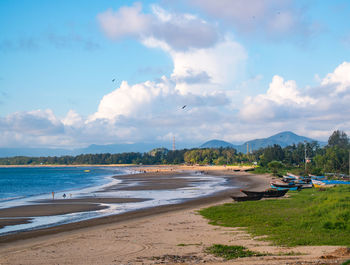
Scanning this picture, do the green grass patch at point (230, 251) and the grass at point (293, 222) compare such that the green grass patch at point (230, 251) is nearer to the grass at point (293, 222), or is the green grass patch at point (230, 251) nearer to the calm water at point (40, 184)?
the grass at point (293, 222)

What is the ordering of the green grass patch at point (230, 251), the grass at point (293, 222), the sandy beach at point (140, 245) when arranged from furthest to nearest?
the grass at point (293, 222)
the green grass patch at point (230, 251)
the sandy beach at point (140, 245)

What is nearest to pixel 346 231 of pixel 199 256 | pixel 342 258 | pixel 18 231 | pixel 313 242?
pixel 313 242

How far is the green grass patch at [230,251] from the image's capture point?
1185cm

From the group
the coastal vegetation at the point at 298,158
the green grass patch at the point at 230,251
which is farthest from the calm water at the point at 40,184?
the coastal vegetation at the point at 298,158

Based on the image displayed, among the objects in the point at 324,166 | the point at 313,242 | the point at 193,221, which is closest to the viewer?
the point at 313,242

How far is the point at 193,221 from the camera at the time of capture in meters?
21.1

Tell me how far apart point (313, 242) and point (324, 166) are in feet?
211

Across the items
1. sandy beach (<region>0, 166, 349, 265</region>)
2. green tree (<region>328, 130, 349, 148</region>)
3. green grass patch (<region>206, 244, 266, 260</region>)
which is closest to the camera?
sandy beach (<region>0, 166, 349, 265</region>)

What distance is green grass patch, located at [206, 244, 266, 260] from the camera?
11852mm

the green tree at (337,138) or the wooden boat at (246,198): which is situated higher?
the green tree at (337,138)

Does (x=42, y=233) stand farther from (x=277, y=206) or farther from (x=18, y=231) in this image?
(x=277, y=206)

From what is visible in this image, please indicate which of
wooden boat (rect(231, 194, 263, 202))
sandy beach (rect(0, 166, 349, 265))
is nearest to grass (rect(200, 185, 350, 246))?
sandy beach (rect(0, 166, 349, 265))

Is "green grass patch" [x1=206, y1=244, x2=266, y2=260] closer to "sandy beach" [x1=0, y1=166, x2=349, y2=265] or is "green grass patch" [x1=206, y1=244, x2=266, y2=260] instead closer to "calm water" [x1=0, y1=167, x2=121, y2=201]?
"sandy beach" [x1=0, y1=166, x2=349, y2=265]

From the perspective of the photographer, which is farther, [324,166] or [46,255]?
[324,166]
